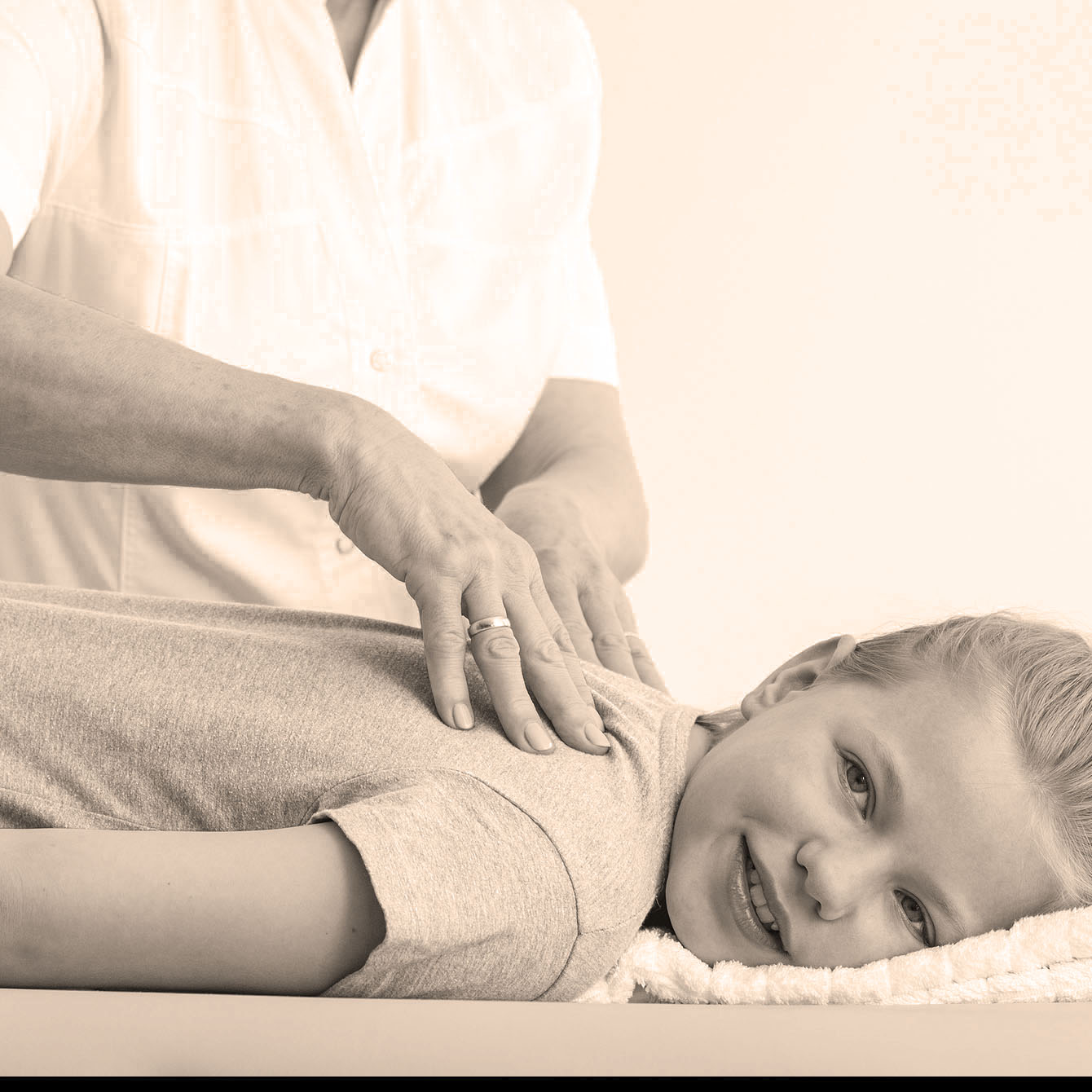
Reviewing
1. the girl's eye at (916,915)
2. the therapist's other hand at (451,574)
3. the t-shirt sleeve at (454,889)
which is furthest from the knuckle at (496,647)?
the girl's eye at (916,915)

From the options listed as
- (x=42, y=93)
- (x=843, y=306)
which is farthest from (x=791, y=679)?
(x=843, y=306)

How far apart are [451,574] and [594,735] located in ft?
0.53

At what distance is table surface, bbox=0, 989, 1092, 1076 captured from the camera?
1.68 ft

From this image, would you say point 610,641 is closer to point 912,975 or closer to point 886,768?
point 886,768

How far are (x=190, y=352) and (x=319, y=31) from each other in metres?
0.55

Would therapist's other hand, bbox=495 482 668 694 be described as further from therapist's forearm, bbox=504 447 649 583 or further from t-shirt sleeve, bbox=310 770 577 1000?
t-shirt sleeve, bbox=310 770 577 1000

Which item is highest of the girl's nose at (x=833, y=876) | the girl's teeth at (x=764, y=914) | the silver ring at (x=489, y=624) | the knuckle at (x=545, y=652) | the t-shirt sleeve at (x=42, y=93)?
the t-shirt sleeve at (x=42, y=93)

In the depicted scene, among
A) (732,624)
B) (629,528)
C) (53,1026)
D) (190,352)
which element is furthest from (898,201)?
(53,1026)

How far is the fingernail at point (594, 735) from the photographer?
92 cm

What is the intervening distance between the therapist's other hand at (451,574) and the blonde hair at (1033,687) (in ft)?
0.77

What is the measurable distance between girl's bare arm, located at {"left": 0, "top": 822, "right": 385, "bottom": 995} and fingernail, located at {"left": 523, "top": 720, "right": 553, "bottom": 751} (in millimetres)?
185

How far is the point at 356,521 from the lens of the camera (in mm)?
944

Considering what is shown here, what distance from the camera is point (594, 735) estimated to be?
36.5 inches

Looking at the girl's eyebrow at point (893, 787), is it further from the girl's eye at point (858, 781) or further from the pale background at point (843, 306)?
the pale background at point (843, 306)
